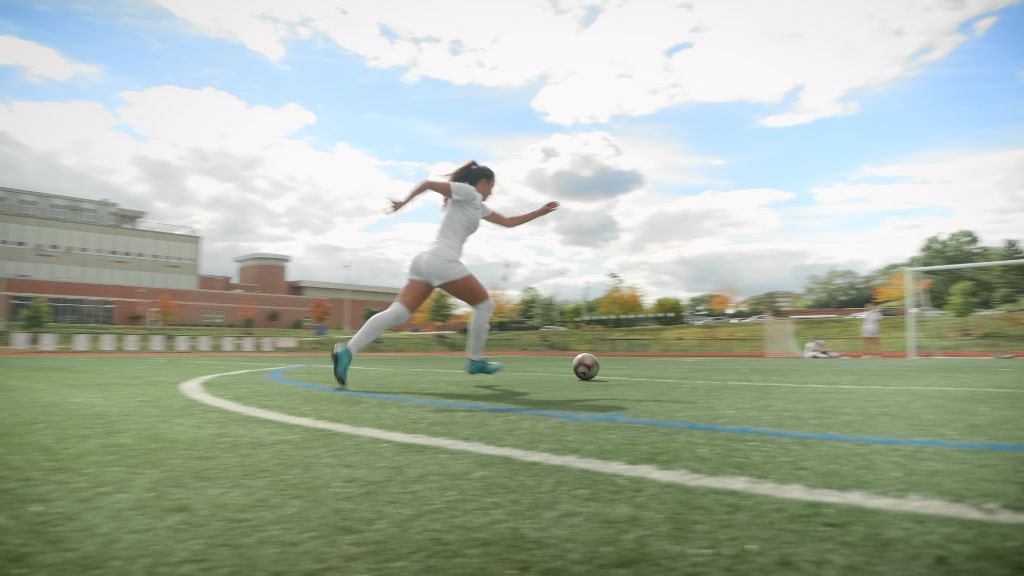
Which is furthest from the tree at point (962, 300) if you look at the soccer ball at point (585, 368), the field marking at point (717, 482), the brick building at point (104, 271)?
the brick building at point (104, 271)

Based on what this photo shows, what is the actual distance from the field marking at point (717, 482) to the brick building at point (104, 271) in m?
88.3

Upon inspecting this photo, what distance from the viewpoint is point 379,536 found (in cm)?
151

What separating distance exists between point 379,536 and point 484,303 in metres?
4.87

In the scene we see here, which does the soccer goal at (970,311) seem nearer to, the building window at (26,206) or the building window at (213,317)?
the building window at (213,317)

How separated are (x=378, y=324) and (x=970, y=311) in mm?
28613

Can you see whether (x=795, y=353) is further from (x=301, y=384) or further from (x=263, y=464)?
(x=263, y=464)

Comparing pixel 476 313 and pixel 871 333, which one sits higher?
pixel 476 313

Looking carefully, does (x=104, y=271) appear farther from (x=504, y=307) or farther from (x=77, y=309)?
(x=504, y=307)

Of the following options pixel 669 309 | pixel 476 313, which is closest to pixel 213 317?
pixel 669 309

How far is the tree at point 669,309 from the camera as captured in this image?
8188 centimetres

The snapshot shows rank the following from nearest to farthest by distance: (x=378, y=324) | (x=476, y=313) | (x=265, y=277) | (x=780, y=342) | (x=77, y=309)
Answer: (x=378, y=324) → (x=476, y=313) → (x=780, y=342) → (x=77, y=309) → (x=265, y=277)

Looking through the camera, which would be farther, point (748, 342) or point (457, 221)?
point (748, 342)

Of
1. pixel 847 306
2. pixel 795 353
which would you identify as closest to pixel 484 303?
pixel 795 353

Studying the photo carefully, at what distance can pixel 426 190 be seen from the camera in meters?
5.93
